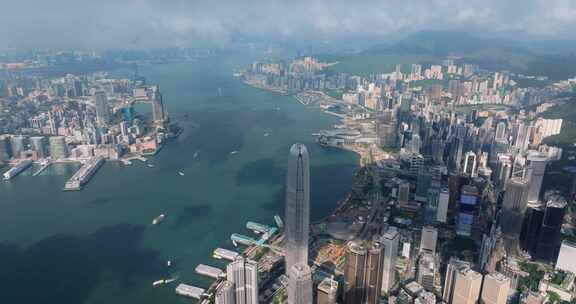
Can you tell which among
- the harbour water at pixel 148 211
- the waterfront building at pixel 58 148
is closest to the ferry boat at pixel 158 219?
the harbour water at pixel 148 211

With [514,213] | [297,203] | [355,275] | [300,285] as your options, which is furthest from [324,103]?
[300,285]

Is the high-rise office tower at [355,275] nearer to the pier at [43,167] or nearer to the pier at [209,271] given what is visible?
the pier at [209,271]

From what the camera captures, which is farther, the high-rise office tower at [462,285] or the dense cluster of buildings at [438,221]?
the dense cluster of buildings at [438,221]

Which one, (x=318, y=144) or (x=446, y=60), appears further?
(x=446, y=60)

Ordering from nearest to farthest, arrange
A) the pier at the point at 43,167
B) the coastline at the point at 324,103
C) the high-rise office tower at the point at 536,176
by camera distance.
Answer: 1. the high-rise office tower at the point at 536,176
2. the pier at the point at 43,167
3. the coastline at the point at 324,103

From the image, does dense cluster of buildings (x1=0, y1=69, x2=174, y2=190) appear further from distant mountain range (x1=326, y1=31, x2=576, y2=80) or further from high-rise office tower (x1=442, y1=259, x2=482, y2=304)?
distant mountain range (x1=326, y1=31, x2=576, y2=80)

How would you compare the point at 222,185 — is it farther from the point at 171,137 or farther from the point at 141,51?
the point at 141,51

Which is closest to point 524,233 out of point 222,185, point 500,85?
point 222,185
